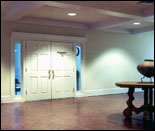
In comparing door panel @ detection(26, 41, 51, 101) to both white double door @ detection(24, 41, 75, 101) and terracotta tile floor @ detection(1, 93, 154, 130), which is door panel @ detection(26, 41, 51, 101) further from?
terracotta tile floor @ detection(1, 93, 154, 130)

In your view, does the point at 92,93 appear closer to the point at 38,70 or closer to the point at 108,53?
the point at 108,53

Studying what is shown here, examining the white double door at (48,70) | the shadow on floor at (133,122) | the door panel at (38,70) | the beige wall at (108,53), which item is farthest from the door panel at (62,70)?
the shadow on floor at (133,122)

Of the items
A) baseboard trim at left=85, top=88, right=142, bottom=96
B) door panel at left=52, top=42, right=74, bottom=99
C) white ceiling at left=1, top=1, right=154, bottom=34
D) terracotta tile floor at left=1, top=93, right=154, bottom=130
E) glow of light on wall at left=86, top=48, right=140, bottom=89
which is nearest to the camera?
terracotta tile floor at left=1, top=93, right=154, bottom=130

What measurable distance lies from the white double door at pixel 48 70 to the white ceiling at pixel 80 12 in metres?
0.75

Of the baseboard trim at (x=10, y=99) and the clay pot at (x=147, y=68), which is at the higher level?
the clay pot at (x=147, y=68)

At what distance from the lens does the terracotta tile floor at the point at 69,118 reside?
13.5 ft

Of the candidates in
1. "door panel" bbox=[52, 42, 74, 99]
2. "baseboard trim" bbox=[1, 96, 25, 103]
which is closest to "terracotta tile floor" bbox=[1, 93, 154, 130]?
"baseboard trim" bbox=[1, 96, 25, 103]

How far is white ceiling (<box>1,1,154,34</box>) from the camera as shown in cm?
498

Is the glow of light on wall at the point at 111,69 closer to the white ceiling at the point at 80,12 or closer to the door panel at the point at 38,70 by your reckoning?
the white ceiling at the point at 80,12

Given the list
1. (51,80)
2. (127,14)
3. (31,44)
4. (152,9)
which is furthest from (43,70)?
(152,9)

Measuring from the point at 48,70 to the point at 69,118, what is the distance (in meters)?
2.89

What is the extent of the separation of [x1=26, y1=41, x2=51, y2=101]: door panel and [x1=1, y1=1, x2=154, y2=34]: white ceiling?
0.75 m

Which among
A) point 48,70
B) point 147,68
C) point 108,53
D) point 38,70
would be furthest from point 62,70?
point 147,68

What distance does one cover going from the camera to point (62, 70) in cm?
764
